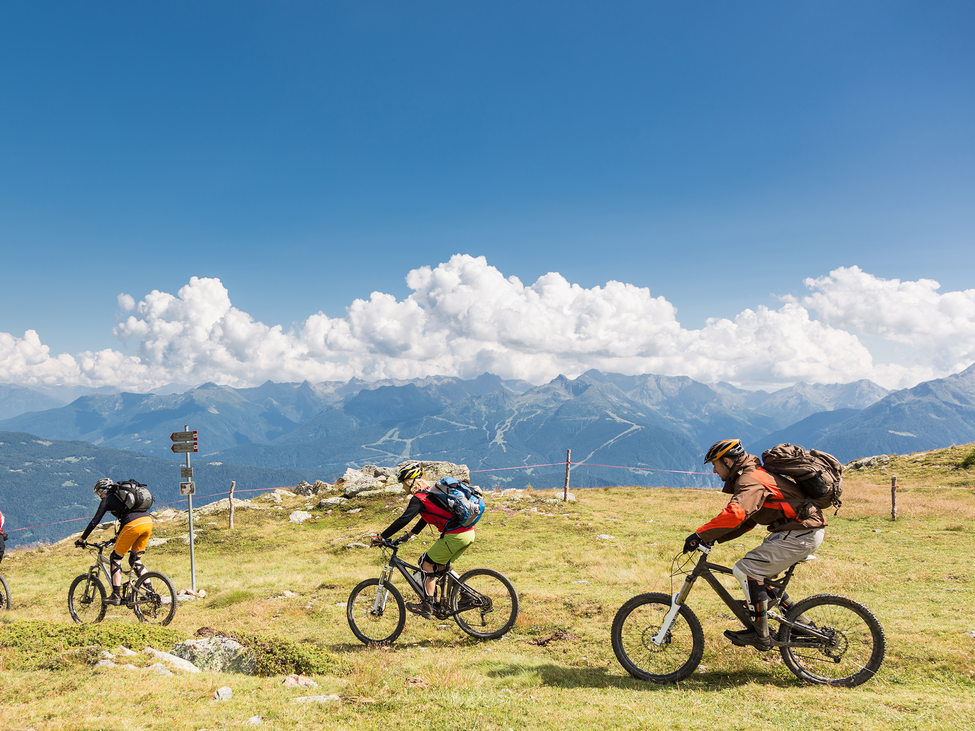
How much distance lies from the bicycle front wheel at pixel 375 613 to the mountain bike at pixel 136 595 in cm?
526

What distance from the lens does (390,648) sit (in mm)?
9664

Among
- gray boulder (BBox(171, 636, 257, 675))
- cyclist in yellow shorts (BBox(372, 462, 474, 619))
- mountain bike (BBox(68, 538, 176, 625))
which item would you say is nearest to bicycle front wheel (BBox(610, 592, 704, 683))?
cyclist in yellow shorts (BBox(372, 462, 474, 619))

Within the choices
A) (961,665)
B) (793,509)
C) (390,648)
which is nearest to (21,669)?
(390,648)

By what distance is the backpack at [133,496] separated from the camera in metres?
11.6

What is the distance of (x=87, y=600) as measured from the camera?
1258 centimetres

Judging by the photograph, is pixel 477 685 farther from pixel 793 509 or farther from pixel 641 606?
pixel 793 509

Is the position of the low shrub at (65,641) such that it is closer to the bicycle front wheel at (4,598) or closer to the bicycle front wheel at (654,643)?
the bicycle front wheel at (4,598)

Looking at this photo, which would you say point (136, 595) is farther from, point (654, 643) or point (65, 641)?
point (654, 643)

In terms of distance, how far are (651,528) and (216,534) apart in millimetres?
23202

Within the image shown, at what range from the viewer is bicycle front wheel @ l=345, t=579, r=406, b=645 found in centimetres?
984

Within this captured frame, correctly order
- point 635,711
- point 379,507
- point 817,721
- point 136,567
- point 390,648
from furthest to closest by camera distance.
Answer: point 379,507 → point 136,567 → point 390,648 → point 635,711 → point 817,721

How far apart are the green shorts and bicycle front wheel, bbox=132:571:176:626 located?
292 inches

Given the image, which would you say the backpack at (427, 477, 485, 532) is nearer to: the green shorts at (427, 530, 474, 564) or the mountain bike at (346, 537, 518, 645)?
the green shorts at (427, 530, 474, 564)

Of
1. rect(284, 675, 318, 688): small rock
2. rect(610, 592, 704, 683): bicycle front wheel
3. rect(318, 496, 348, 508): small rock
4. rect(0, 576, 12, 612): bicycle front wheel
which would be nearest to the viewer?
rect(610, 592, 704, 683): bicycle front wheel
